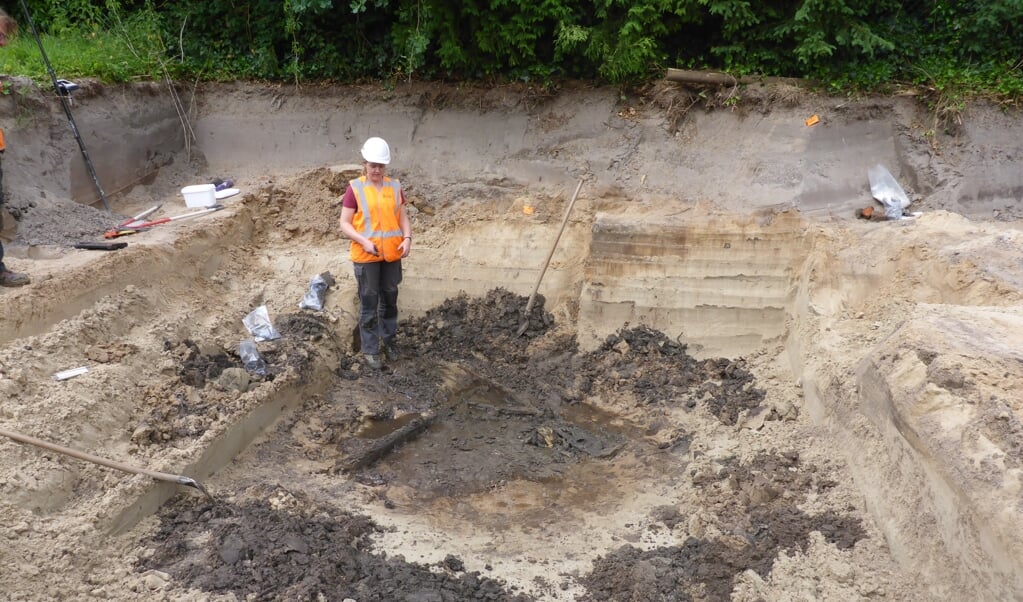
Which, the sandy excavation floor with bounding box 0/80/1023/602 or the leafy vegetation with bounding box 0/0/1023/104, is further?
the leafy vegetation with bounding box 0/0/1023/104

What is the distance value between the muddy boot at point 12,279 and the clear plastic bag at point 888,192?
7.38m

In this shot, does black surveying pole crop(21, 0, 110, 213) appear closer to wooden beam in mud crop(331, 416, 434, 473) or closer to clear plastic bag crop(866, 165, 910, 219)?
wooden beam in mud crop(331, 416, 434, 473)

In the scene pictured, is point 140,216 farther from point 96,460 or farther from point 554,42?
point 554,42

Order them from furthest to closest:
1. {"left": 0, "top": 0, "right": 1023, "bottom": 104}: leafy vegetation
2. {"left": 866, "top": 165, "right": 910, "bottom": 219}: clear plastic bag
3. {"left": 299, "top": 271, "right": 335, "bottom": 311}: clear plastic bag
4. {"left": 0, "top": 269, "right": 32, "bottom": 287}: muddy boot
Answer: {"left": 0, "top": 0, "right": 1023, "bottom": 104}: leafy vegetation < {"left": 866, "top": 165, "right": 910, "bottom": 219}: clear plastic bag < {"left": 299, "top": 271, "right": 335, "bottom": 311}: clear plastic bag < {"left": 0, "top": 269, "right": 32, "bottom": 287}: muddy boot

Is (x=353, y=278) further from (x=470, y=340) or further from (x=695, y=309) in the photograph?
(x=695, y=309)

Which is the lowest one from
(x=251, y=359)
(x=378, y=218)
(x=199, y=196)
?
(x=251, y=359)

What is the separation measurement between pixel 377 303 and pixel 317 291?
2.42 feet

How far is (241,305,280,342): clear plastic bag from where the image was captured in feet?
21.4

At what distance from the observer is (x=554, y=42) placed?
325 inches

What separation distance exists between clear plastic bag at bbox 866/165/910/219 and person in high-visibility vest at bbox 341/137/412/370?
459 cm

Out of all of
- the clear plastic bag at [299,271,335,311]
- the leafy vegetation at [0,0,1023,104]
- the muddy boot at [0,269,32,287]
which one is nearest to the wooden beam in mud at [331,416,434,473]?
the clear plastic bag at [299,271,335,311]

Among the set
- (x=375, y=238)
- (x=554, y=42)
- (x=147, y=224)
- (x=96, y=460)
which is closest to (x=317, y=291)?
(x=375, y=238)

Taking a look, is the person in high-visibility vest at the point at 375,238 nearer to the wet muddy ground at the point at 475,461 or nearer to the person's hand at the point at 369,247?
the person's hand at the point at 369,247

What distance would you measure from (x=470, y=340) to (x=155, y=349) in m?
2.80
